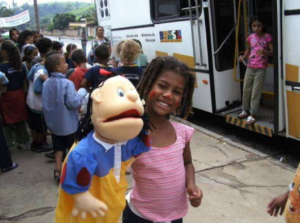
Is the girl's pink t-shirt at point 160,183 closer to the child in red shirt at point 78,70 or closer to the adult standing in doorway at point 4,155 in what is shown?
the adult standing in doorway at point 4,155

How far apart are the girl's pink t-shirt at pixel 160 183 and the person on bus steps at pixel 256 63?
129 inches

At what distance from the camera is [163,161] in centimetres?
174

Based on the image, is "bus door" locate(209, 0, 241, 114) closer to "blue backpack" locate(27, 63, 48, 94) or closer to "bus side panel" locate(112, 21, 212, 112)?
"bus side panel" locate(112, 21, 212, 112)

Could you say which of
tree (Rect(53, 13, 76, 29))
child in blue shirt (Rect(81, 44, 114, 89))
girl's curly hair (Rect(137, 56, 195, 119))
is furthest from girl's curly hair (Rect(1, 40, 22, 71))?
tree (Rect(53, 13, 76, 29))

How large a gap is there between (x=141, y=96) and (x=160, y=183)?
502mm

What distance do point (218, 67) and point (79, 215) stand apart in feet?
13.6

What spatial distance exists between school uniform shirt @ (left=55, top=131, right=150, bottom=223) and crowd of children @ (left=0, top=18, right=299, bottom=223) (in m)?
0.12

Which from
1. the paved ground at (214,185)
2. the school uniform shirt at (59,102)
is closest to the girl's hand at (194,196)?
the paved ground at (214,185)

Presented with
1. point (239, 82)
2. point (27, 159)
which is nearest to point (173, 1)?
point (239, 82)

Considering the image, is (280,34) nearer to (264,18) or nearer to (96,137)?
(264,18)

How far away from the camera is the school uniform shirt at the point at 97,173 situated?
146cm

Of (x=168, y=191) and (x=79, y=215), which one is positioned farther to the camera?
(x=168, y=191)

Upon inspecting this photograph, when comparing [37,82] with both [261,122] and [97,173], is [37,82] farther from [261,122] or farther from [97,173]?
[261,122]

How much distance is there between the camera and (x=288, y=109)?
4.05m
